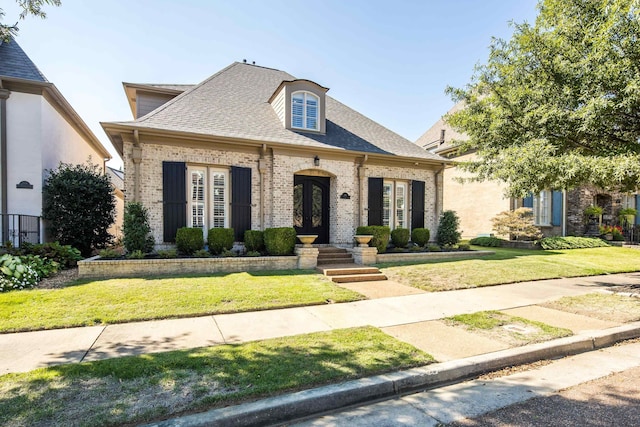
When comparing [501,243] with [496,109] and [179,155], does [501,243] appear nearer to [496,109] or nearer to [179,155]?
[496,109]

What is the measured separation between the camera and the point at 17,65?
9828 mm

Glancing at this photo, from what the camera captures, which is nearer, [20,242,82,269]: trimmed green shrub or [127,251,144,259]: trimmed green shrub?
[20,242,82,269]: trimmed green shrub

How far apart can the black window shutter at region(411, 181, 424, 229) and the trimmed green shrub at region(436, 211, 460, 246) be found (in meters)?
0.80

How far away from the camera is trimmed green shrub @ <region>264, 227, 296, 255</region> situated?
380 inches

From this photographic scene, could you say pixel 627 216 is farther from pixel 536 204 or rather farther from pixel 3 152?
pixel 3 152

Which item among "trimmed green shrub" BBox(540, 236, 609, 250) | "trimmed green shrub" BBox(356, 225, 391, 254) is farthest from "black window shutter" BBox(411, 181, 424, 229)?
"trimmed green shrub" BBox(540, 236, 609, 250)

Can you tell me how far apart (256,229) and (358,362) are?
768cm

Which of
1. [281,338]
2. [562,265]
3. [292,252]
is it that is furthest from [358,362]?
[562,265]

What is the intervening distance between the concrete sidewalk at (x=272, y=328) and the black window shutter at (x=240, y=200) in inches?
205

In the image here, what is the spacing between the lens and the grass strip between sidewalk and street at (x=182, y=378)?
2.65m

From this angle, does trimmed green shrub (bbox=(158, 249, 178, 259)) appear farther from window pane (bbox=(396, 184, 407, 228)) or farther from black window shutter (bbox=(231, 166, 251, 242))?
window pane (bbox=(396, 184, 407, 228))

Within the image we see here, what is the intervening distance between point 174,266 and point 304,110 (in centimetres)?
706

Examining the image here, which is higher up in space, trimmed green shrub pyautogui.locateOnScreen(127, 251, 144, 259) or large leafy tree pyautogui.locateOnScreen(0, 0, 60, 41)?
large leafy tree pyautogui.locateOnScreen(0, 0, 60, 41)

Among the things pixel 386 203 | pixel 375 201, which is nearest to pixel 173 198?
pixel 375 201
